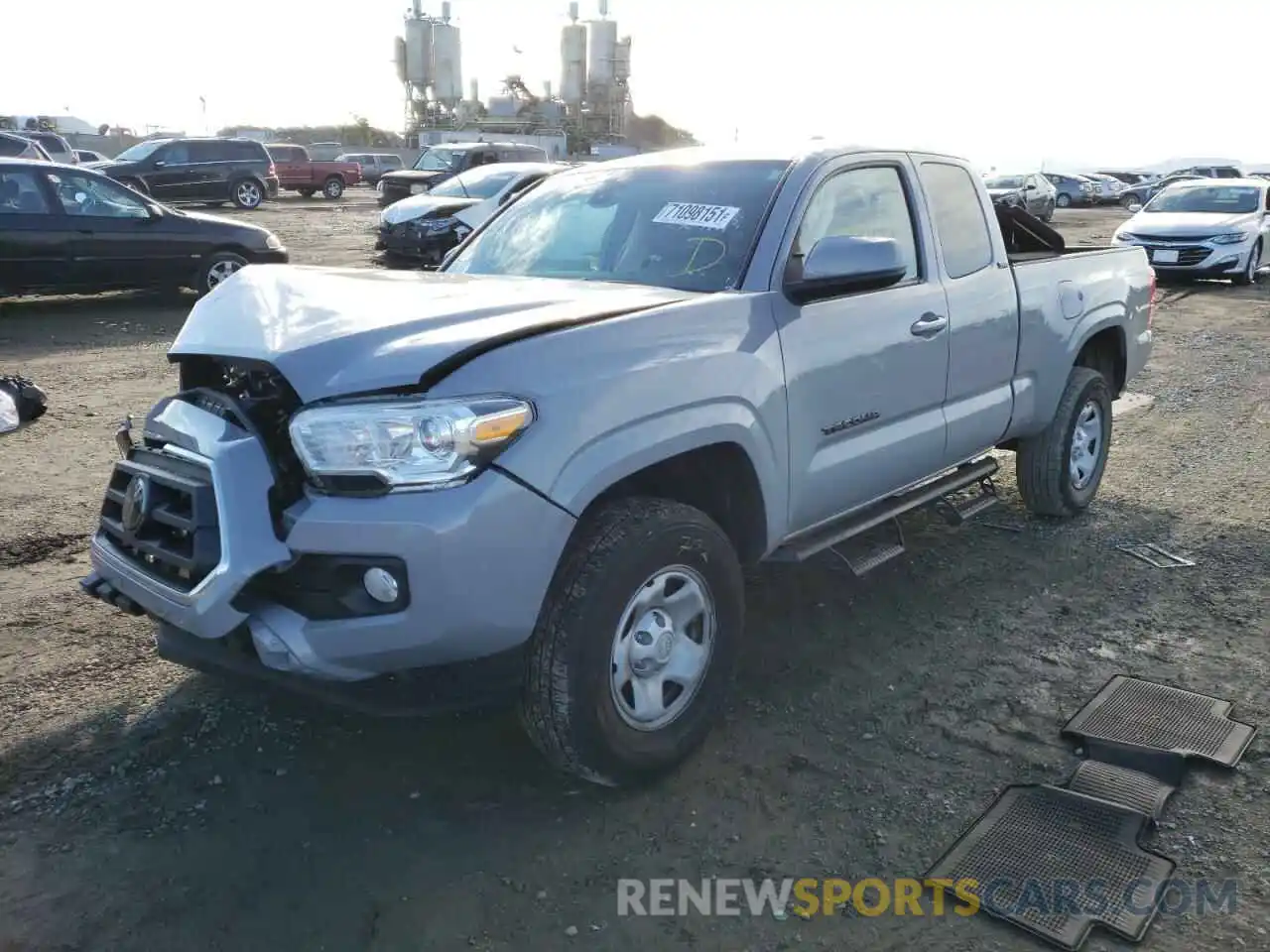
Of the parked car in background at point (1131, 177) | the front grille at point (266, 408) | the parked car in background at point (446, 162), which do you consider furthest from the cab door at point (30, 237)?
the parked car in background at point (1131, 177)

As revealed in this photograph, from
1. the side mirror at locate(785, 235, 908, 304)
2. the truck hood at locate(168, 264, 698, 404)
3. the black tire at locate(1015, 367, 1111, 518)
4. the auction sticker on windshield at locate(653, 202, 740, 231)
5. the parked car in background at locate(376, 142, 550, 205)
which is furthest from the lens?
the parked car in background at locate(376, 142, 550, 205)

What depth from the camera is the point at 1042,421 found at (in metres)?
5.22

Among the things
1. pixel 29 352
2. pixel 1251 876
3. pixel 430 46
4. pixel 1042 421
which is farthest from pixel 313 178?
pixel 430 46

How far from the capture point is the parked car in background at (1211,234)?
620 inches

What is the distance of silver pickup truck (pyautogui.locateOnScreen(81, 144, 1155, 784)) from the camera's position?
2.59 meters

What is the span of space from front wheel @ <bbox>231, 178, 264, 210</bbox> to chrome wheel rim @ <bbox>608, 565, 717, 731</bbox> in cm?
2830

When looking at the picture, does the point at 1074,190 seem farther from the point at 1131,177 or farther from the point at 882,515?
the point at 882,515

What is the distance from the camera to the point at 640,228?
388 cm

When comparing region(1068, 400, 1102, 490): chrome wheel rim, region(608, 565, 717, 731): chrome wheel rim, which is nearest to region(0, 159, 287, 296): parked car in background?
region(1068, 400, 1102, 490): chrome wheel rim

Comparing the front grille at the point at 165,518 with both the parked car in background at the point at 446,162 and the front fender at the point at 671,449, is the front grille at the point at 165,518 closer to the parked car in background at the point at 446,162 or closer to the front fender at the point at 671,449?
the front fender at the point at 671,449

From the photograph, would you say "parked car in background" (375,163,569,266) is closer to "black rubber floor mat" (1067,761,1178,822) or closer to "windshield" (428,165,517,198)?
"windshield" (428,165,517,198)

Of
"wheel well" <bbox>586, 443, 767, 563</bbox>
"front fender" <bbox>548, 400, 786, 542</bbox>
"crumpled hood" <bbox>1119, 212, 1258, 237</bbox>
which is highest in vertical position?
"front fender" <bbox>548, 400, 786, 542</bbox>

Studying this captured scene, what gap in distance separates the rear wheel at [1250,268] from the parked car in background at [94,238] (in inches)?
569

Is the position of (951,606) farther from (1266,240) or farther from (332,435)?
(1266,240)
